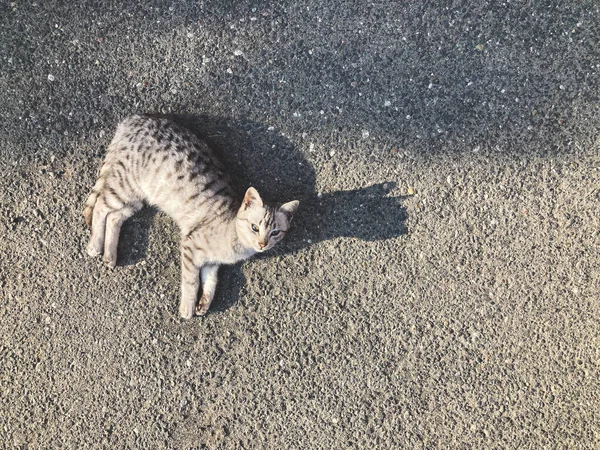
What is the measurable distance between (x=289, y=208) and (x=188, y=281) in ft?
3.24

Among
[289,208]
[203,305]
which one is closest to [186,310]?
[203,305]

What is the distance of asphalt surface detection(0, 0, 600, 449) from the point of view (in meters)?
3.62

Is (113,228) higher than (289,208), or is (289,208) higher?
(289,208)

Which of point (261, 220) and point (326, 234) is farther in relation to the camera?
A: point (326, 234)

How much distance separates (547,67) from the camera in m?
3.62

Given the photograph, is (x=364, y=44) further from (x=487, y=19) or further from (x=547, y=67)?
(x=547, y=67)

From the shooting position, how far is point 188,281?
3.62 m

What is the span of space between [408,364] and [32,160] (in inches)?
133

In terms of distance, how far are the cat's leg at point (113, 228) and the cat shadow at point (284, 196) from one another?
0.28 ft

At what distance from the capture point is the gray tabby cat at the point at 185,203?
134 inches

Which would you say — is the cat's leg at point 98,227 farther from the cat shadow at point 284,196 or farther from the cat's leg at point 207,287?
the cat's leg at point 207,287

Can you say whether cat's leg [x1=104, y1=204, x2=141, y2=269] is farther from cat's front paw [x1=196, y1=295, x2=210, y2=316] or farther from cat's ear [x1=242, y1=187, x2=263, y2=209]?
cat's ear [x1=242, y1=187, x2=263, y2=209]

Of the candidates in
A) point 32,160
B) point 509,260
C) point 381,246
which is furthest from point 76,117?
point 509,260

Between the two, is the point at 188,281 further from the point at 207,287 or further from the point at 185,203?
the point at 185,203
